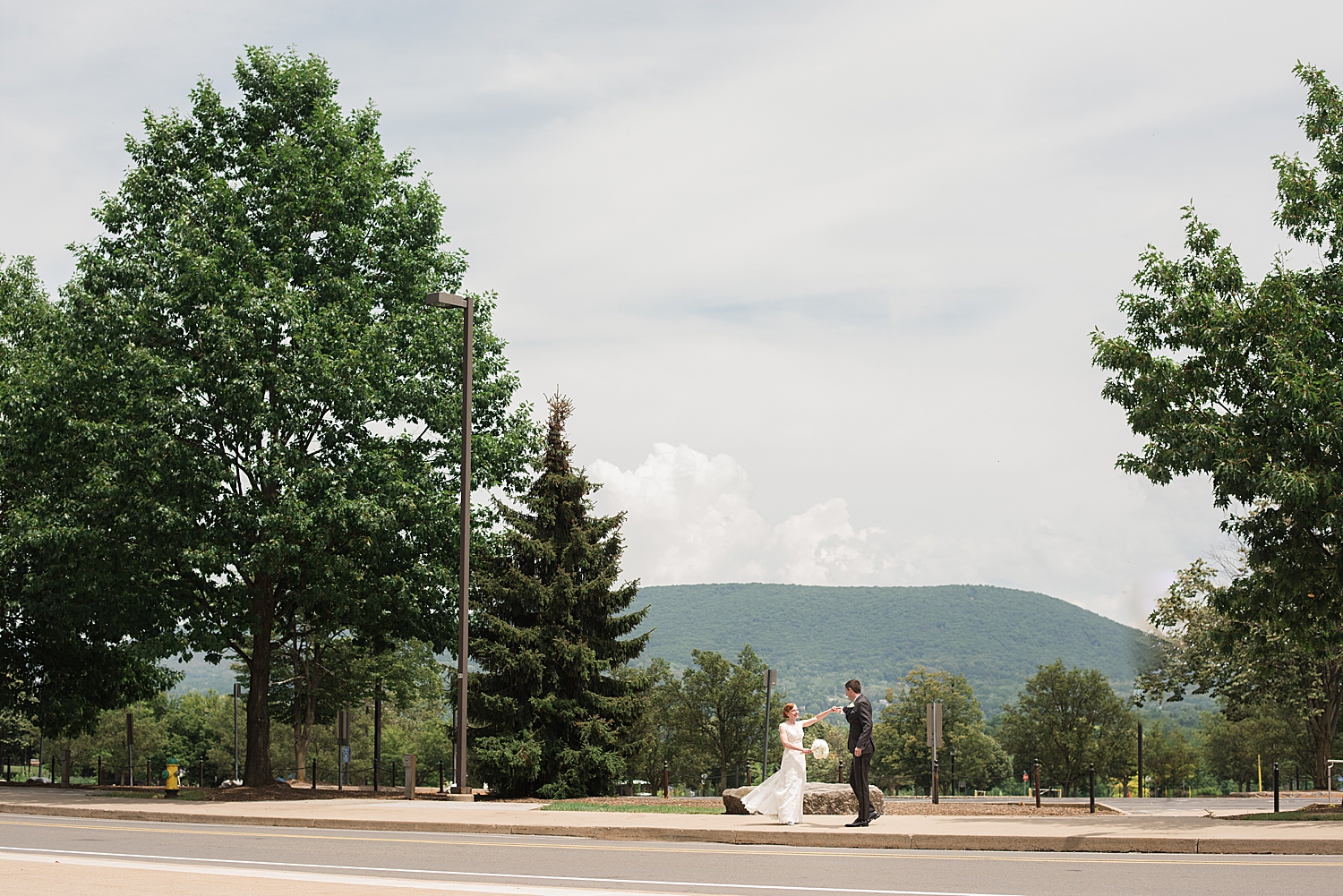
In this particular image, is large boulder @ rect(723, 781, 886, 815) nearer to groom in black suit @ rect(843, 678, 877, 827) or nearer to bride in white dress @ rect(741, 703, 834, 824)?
bride in white dress @ rect(741, 703, 834, 824)

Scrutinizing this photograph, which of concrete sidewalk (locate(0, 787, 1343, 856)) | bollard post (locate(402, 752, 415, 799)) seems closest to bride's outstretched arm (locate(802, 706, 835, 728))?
concrete sidewalk (locate(0, 787, 1343, 856))

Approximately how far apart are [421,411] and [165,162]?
831 centimetres

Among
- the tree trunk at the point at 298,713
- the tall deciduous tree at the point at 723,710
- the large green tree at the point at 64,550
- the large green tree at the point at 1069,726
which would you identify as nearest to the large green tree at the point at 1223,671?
the large green tree at the point at 64,550

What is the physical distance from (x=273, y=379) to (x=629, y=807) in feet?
36.5

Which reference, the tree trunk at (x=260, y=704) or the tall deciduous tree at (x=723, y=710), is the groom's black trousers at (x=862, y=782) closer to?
the tree trunk at (x=260, y=704)

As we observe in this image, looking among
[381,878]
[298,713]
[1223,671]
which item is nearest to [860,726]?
[381,878]

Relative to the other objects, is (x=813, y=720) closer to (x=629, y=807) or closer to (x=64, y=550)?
(x=629, y=807)

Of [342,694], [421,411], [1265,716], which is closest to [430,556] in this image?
[421,411]

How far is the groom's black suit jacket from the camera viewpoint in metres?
15.5

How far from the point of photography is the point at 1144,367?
61.4 ft

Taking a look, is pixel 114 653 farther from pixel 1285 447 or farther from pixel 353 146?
pixel 1285 447

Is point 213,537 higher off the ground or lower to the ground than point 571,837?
higher

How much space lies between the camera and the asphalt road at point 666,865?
10.0 meters

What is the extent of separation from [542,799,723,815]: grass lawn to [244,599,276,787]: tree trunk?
7748 millimetres
